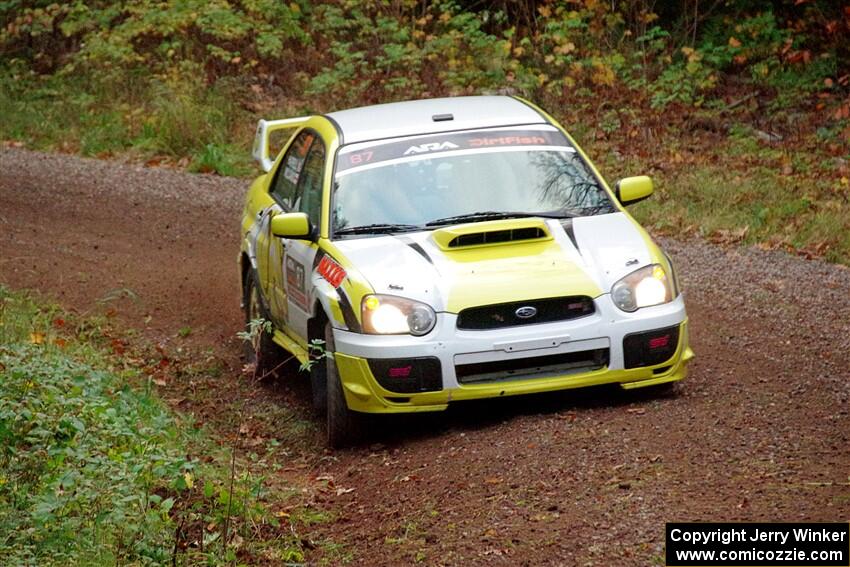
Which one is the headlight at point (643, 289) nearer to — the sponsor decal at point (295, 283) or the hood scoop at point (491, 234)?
the hood scoop at point (491, 234)

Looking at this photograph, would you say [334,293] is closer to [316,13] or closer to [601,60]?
[601,60]

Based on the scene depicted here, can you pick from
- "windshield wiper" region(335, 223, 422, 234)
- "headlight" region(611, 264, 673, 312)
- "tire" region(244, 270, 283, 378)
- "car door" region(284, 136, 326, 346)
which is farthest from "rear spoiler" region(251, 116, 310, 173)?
"headlight" region(611, 264, 673, 312)

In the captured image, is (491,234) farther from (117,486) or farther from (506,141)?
(117,486)

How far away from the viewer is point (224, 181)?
16.1 m

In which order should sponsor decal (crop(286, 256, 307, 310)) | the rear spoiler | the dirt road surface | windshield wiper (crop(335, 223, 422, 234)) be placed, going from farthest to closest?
the rear spoiler
sponsor decal (crop(286, 256, 307, 310))
windshield wiper (crop(335, 223, 422, 234))
the dirt road surface

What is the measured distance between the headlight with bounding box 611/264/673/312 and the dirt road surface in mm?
586

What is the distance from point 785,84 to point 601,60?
242 centimetres

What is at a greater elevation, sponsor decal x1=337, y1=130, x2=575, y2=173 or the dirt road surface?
sponsor decal x1=337, y1=130, x2=575, y2=173

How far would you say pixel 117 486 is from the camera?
5.62 metres

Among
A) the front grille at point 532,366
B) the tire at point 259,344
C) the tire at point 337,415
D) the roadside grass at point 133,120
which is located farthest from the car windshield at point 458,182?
the roadside grass at point 133,120

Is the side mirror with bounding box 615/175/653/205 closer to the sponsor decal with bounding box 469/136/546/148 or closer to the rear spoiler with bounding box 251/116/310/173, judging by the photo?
the sponsor decal with bounding box 469/136/546/148

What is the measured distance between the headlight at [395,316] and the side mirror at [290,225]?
0.91 m

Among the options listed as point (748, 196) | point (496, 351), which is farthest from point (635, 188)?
point (748, 196)

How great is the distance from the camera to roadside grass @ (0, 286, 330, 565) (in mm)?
5418
